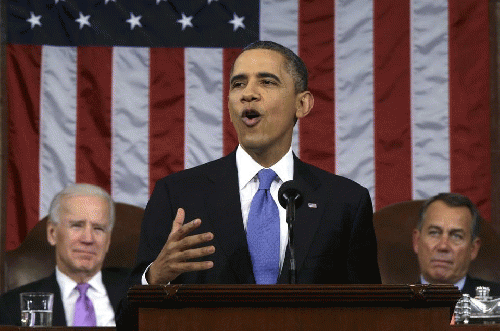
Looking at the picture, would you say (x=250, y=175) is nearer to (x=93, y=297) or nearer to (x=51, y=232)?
(x=93, y=297)

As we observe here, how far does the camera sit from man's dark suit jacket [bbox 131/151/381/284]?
7.78 ft

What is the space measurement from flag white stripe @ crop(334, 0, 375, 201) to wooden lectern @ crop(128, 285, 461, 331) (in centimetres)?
327

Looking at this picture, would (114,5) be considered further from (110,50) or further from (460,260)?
(460,260)

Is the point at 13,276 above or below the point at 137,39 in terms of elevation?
below

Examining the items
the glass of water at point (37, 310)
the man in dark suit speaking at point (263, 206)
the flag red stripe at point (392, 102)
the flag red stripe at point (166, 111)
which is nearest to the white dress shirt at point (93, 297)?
the flag red stripe at point (166, 111)

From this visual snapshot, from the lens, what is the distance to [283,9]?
5.06m

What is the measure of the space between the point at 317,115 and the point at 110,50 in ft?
4.02

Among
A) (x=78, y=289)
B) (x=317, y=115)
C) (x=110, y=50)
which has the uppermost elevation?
(x=110, y=50)

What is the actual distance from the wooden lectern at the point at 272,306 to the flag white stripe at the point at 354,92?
10.7 ft

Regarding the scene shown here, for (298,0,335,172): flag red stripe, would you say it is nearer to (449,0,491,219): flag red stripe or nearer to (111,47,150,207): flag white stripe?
(449,0,491,219): flag red stripe

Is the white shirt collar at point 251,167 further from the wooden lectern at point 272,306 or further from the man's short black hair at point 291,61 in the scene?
the wooden lectern at point 272,306

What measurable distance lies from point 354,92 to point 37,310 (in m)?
2.61

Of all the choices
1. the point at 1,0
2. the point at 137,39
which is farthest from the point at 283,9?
the point at 1,0

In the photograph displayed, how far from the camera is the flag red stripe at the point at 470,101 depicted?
5004 mm
